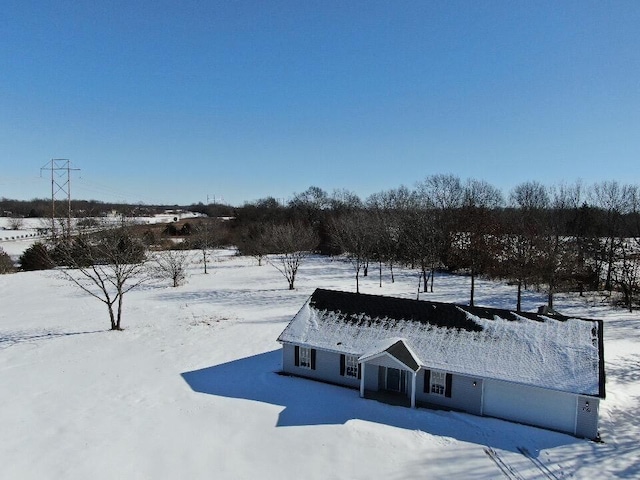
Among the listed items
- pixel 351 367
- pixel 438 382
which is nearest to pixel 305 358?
pixel 351 367

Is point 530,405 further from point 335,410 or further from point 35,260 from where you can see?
point 35,260

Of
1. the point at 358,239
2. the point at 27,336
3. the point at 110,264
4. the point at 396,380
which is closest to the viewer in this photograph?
the point at 396,380

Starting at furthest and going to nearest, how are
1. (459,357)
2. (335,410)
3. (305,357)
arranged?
(305,357)
(459,357)
(335,410)

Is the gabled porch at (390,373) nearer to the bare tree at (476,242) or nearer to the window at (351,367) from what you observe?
the window at (351,367)

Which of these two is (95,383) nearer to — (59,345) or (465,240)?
(59,345)

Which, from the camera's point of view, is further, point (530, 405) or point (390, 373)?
point (390, 373)

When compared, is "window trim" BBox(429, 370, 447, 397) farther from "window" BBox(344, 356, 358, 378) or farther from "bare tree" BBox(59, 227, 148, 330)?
"bare tree" BBox(59, 227, 148, 330)

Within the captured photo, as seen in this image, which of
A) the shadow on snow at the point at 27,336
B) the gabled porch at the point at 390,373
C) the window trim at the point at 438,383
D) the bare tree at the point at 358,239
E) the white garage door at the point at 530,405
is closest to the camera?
the white garage door at the point at 530,405

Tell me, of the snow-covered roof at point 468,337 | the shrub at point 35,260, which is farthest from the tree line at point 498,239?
the shrub at point 35,260
